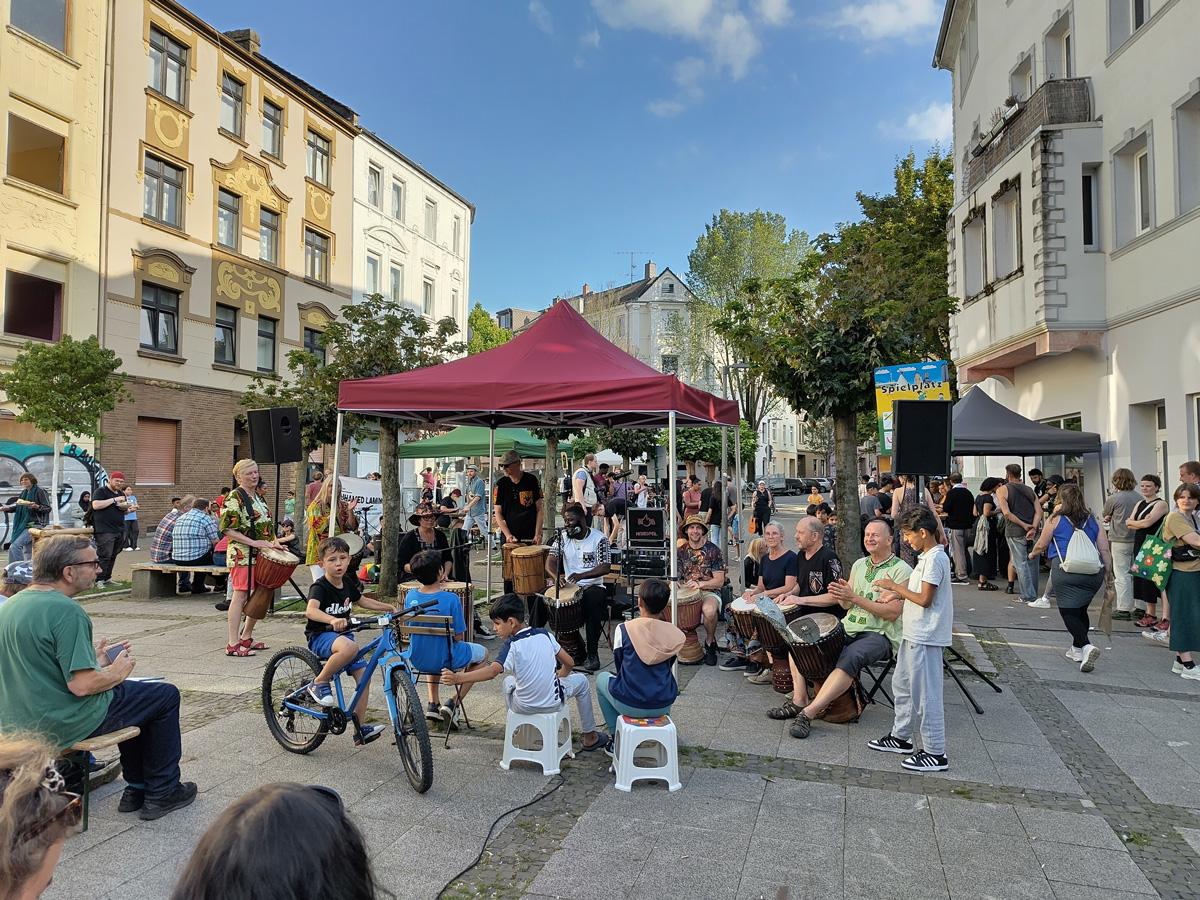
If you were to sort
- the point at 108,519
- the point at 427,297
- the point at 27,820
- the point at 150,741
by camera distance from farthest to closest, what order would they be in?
the point at 427,297 → the point at 108,519 → the point at 150,741 → the point at 27,820

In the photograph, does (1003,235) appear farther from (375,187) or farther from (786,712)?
(375,187)

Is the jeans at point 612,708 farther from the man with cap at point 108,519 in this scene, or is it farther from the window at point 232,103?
the window at point 232,103

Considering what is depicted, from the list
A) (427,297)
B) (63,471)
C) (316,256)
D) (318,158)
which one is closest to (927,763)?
(63,471)

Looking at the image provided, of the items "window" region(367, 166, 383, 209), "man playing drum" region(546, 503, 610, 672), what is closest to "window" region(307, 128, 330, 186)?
"window" region(367, 166, 383, 209)

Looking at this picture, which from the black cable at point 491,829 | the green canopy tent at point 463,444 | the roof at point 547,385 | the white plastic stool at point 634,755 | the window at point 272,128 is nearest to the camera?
the black cable at point 491,829

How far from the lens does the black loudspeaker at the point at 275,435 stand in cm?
1041

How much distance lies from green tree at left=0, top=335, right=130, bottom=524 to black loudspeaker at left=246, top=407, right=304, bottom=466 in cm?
725

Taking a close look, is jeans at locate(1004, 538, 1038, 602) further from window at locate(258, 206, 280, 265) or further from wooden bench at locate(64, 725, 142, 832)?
window at locate(258, 206, 280, 265)

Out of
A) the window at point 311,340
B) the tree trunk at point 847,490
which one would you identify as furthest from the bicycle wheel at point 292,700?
the window at point 311,340

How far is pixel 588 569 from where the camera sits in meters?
7.87

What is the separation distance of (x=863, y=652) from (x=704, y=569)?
2548 millimetres

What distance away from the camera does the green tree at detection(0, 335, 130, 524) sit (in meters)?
14.9

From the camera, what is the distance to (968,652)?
831 centimetres

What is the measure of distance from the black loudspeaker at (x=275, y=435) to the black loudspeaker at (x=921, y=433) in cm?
747
